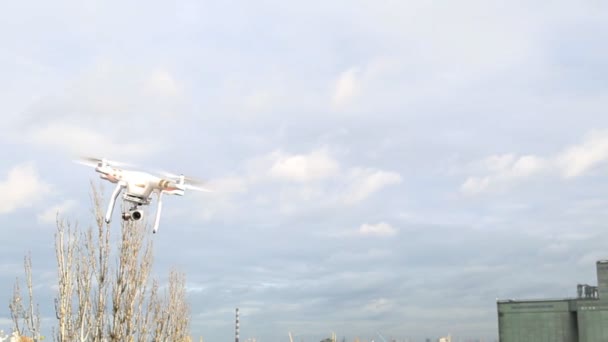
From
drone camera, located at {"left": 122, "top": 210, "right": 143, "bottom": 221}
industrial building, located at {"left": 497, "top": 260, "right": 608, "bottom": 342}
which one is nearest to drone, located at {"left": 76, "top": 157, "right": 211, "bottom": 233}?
drone camera, located at {"left": 122, "top": 210, "right": 143, "bottom": 221}

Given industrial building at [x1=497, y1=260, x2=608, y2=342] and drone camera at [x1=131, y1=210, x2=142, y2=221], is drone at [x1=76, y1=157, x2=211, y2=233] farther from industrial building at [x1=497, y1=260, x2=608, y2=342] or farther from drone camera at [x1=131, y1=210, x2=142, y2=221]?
industrial building at [x1=497, y1=260, x2=608, y2=342]

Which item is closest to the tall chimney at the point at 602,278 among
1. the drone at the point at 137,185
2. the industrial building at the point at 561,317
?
the industrial building at the point at 561,317

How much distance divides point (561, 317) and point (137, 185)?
191ft

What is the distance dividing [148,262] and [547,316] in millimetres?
45914

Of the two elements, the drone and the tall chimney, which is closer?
the drone

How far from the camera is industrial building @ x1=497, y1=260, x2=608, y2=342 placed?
61.5 meters

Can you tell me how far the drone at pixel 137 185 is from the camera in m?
12.8

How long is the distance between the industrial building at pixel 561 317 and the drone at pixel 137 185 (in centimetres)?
5593

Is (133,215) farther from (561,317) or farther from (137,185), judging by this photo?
(561,317)

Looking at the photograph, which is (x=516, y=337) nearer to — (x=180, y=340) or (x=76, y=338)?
(x=180, y=340)

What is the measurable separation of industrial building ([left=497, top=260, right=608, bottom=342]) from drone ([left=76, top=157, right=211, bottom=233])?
55.9 meters

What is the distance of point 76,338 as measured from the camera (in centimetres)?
2700

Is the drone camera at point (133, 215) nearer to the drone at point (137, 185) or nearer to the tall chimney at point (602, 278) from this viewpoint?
the drone at point (137, 185)

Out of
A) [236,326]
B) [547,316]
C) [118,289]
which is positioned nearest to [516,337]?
[547,316]
